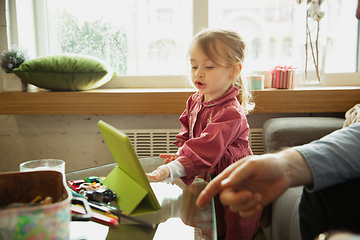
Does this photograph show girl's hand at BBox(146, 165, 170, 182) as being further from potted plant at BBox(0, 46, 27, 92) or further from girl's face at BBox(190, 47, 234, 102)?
potted plant at BBox(0, 46, 27, 92)

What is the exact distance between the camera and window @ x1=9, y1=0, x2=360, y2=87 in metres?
2.07

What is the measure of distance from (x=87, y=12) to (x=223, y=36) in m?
1.27

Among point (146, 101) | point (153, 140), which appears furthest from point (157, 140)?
point (146, 101)

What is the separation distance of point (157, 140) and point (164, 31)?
0.79 m

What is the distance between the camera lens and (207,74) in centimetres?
120

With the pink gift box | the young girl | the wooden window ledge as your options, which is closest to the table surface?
the young girl

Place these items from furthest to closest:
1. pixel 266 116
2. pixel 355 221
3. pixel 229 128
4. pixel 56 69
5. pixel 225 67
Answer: pixel 266 116 → pixel 56 69 → pixel 225 67 → pixel 229 128 → pixel 355 221

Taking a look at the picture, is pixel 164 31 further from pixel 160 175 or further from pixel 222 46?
pixel 160 175

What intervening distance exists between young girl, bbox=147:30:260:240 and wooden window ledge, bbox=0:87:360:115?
1.42 ft

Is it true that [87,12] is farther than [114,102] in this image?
Yes

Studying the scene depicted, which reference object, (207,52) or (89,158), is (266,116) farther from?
(89,158)

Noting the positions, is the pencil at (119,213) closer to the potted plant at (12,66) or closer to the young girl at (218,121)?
the young girl at (218,121)

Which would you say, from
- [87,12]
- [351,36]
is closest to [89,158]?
[87,12]

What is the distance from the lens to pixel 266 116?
1934mm
